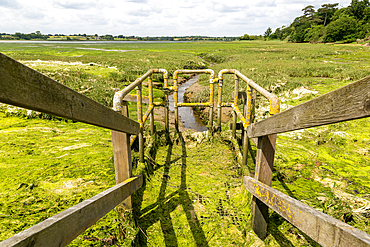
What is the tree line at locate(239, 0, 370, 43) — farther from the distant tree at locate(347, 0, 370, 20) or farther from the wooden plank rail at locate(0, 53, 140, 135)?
the wooden plank rail at locate(0, 53, 140, 135)

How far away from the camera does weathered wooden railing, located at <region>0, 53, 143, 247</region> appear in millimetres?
907

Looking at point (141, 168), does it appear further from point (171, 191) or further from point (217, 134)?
point (217, 134)

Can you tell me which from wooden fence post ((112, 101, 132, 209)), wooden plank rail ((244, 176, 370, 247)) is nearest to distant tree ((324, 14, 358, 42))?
wooden plank rail ((244, 176, 370, 247))

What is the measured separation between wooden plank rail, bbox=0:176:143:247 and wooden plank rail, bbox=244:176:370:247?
1.52 metres

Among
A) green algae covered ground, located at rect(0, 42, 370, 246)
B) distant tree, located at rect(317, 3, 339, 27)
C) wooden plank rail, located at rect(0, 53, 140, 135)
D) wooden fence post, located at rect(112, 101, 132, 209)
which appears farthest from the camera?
distant tree, located at rect(317, 3, 339, 27)

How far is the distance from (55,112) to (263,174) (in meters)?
2.20

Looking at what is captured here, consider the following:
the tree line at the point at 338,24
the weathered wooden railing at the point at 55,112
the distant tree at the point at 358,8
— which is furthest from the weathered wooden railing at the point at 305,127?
Answer: the distant tree at the point at 358,8

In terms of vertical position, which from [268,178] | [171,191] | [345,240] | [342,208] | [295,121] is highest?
[295,121]

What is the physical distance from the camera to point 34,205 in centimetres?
255

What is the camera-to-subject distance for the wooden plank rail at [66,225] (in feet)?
3.63

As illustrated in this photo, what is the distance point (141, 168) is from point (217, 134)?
8.66ft

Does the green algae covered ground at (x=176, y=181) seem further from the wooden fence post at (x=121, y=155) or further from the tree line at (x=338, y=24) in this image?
the tree line at (x=338, y=24)

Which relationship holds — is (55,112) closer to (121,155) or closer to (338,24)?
(121,155)

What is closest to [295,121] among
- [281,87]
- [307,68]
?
[281,87]
